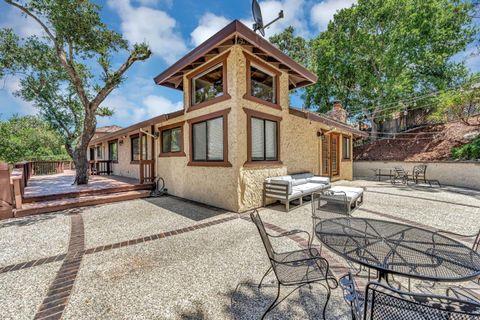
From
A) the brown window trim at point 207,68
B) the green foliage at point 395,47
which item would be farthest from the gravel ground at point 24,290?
the green foliage at point 395,47

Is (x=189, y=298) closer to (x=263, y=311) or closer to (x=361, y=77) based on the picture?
(x=263, y=311)

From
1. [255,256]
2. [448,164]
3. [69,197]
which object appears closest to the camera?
[255,256]

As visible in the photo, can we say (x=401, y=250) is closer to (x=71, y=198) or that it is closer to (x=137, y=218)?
(x=137, y=218)

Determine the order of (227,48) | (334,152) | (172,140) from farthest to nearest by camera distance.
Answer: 1. (334,152)
2. (172,140)
3. (227,48)

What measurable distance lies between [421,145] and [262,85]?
52.1 ft

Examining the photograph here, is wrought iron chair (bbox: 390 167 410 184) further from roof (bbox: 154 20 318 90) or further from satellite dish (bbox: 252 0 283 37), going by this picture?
satellite dish (bbox: 252 0 283 37)

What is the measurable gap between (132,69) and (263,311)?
36.2 ft

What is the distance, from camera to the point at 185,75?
25.3ft

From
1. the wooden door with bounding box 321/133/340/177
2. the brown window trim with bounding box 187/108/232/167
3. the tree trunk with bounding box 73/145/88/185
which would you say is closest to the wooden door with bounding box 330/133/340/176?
the wooden door with bounding box 321/133/340/177

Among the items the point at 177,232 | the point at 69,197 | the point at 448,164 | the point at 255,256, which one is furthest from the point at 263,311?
the point at 448,164

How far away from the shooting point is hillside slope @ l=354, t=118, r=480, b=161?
1360cm

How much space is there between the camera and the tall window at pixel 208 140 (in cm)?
646

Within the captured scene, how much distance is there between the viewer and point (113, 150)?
15.2 meters

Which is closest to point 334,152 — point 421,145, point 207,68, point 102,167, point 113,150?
point 207,68
